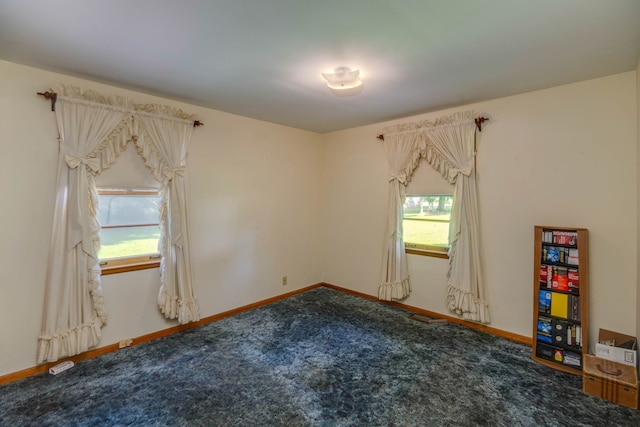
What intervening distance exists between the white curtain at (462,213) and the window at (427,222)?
0.20 metres

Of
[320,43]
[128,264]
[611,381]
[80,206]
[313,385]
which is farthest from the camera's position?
[128,264]

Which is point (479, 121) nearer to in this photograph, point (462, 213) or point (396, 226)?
point (462, 213)

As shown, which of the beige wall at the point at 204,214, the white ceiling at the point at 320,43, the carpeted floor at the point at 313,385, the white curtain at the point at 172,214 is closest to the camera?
Result: the white ceiling at the point at 320,43

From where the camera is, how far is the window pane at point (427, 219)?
3.56m

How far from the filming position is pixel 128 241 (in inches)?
115

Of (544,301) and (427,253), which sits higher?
(427,253)

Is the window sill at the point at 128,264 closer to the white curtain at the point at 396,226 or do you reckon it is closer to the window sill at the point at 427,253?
the white curtain at the point at 396,226

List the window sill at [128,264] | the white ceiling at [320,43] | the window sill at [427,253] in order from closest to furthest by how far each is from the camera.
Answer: the white ceiling at [320,43], the window sill at [128,264], the window sill at [427,253]

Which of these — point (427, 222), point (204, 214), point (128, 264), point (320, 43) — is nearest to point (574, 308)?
point (427, 222)

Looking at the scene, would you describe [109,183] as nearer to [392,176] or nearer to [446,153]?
[392,176]

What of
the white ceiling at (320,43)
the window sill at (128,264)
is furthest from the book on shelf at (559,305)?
the window sill at (128,264)

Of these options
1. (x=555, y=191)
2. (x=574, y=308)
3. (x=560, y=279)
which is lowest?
(x=574, y=308)

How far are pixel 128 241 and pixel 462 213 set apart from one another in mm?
3603

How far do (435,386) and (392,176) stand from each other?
2.47m
